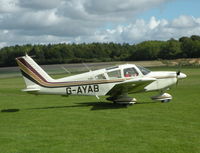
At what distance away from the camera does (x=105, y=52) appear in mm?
135125

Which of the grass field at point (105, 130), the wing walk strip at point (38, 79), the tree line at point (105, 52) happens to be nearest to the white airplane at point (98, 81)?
the wing walk strip at point (38, 79)

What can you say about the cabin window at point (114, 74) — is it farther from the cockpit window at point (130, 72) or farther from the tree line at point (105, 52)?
the tree line at point (105, 52)

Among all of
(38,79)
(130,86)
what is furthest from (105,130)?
(38,79)

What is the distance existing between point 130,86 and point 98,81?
4.90 ft

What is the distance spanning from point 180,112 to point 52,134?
512 centimetres

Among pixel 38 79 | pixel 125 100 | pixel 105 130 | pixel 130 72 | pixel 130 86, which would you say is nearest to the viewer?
pixel 105 130

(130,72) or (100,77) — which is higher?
(130,72)

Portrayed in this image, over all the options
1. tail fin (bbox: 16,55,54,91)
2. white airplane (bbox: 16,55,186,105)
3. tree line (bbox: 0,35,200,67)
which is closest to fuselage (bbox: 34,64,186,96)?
white airplane (bbox: 16,55,186,105)

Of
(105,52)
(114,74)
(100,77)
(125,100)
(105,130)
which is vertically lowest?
(105,130)

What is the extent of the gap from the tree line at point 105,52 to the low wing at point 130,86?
80.2m

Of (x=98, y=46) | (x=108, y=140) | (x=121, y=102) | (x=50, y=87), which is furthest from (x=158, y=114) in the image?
(x=98, y=46)

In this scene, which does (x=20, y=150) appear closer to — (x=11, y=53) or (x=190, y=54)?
(x=190, y=54)

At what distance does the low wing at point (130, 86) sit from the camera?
1256cm

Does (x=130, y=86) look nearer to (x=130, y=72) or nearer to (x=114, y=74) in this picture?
(x=130, y=72)
